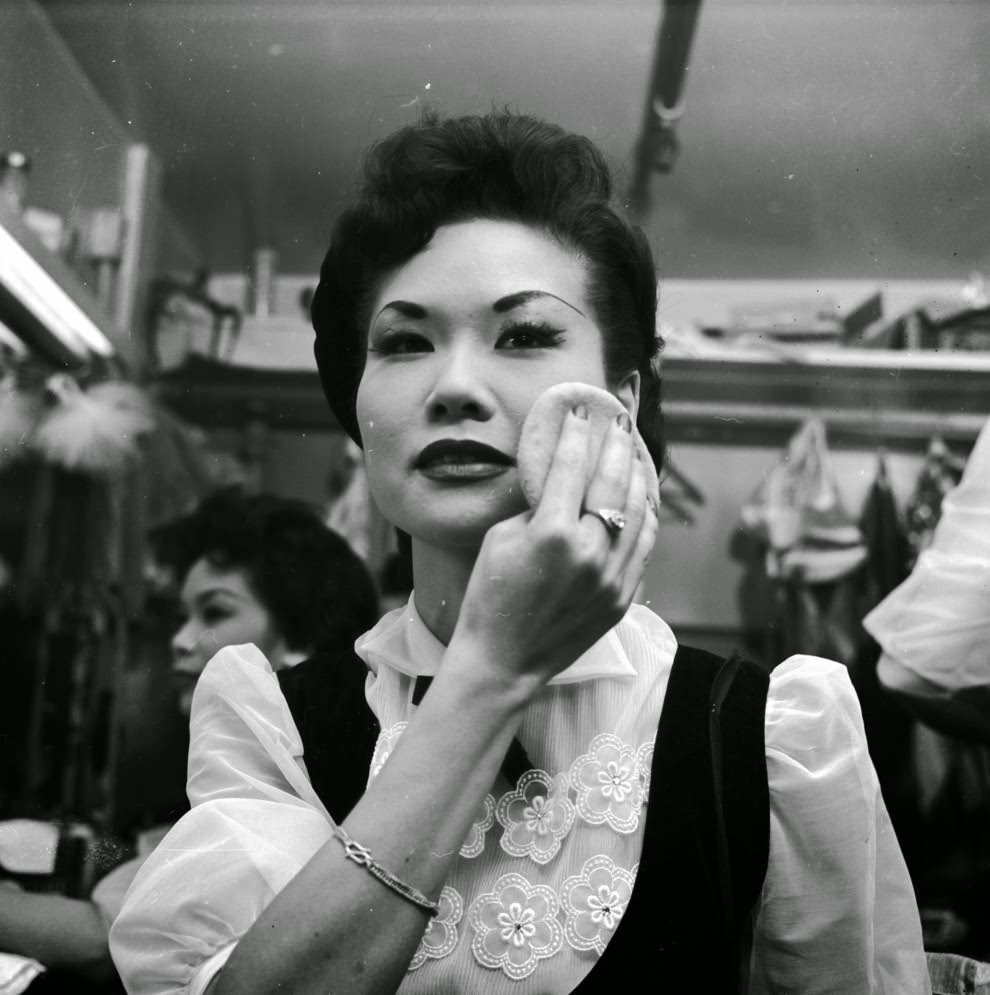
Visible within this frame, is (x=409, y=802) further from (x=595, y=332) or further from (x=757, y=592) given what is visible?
(x=757, y=592)

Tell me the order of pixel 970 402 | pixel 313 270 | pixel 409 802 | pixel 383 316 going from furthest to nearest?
pixel 970 402 → pixel 313 270 → pixel 383 316 → pixel 409 802

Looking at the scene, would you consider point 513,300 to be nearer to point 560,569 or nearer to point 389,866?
point 560,569

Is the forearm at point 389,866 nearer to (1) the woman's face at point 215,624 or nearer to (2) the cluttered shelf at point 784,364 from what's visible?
(1) the woman's face at point 215,624

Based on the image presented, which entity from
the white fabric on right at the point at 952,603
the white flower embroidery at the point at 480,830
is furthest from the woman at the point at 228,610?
the white fabric on right at the point at 952,603

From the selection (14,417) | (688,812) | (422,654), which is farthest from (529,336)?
(14,417)

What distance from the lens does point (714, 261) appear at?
3.32 feet

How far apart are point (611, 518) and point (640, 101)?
1.89 feet

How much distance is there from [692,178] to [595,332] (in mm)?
302

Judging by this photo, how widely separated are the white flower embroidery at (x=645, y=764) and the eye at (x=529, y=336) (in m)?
0.30

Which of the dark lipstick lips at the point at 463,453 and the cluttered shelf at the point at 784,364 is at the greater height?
the cluttered shelf at the point at 784,364

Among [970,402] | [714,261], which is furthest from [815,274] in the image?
[970,402]

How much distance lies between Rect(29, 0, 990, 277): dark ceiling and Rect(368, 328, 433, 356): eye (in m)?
0.21

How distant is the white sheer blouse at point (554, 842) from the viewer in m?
0.69

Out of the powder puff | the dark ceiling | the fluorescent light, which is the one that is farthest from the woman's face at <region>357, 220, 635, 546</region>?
the powder puff
